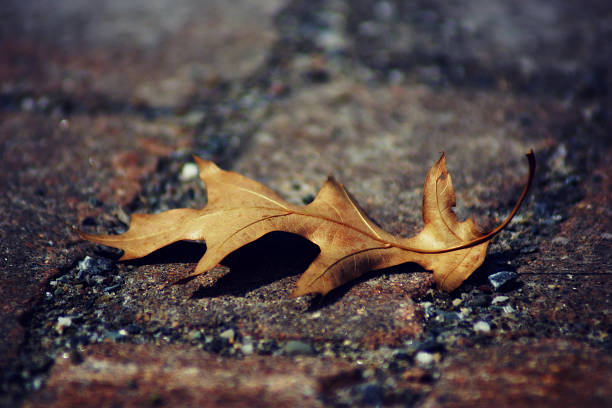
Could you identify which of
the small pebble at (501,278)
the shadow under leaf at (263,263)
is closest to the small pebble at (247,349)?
the shadow under leaf at (263,263)

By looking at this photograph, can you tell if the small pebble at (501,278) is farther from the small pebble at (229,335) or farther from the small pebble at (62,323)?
the small pebble at (62,323)

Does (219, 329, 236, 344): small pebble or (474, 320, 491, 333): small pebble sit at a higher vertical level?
(474, 320, 491, 333): small pebble

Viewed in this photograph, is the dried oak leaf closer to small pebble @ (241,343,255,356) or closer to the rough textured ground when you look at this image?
the rough textured ground

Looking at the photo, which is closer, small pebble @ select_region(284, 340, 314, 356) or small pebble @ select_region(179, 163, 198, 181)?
small pebble @ select_region(284, 340, 314, 356)

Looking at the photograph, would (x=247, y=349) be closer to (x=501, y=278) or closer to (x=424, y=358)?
(x=424, y=358)

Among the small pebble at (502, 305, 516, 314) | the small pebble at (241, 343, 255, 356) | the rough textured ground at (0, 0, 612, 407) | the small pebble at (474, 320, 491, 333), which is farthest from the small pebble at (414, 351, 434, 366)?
the small pebble at (241, 343, 255, 356)

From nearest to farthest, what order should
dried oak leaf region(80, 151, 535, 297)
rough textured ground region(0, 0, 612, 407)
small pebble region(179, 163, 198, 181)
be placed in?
rough textured ground region(0, 0, 612, 407)
dried oak leaf region(80, 151, 535, 297)
small pebble region(179, 163, 198, 181)
